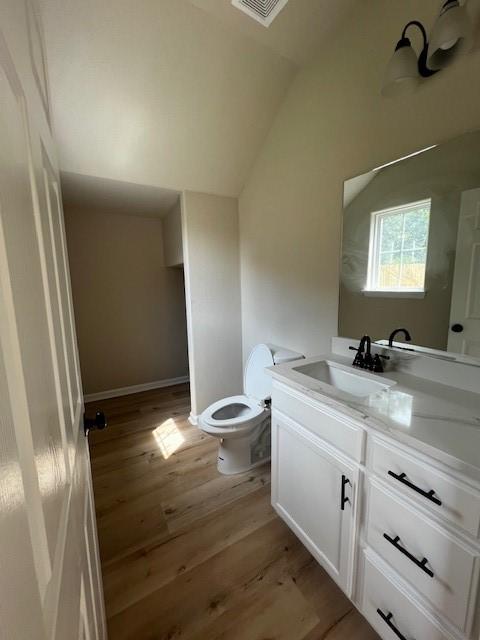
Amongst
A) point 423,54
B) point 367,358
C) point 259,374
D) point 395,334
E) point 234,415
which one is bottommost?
point 234,415

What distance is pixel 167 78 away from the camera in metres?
1.59

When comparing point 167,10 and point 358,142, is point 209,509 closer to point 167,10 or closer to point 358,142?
point 358,142

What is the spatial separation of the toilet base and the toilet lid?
0.21m

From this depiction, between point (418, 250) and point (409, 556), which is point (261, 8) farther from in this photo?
point (409, 556)

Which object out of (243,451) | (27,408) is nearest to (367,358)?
(243,451)

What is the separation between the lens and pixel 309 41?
61.4 inches

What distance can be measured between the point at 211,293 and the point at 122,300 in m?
1.37

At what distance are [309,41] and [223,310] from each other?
6.20 ft

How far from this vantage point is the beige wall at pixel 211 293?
93.0 inches

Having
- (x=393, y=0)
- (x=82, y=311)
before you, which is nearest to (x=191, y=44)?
(x=393, y=0)

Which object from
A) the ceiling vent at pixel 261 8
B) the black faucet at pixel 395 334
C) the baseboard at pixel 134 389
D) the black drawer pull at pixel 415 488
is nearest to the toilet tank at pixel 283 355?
the black faucet at pixel 395 334

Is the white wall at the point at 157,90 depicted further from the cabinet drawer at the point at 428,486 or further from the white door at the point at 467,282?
the cabinet drawer at the point at 428,486

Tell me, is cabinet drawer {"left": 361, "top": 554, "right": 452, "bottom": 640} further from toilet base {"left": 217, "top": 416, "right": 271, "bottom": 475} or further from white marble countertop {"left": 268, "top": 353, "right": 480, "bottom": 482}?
toilet base {"left": 217, "top": 416, "right": 271, "bottom": 475}

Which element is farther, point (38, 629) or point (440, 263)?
point (440, 263)
